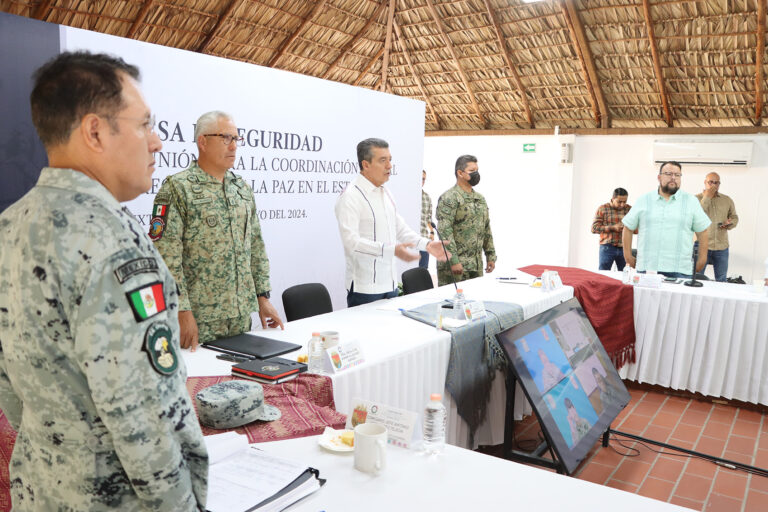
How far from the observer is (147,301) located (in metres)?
0.78

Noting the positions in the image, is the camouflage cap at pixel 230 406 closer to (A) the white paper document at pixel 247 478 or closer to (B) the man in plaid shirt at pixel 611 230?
(A) the white paper document at pixel 247 478

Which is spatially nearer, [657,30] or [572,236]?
A: [657,30]

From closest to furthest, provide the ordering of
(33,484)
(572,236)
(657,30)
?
1. (33,484)
2. (657,30)
3. (572,236)

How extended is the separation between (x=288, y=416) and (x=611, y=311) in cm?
292

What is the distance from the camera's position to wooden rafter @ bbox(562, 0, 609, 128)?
6891 millimetres

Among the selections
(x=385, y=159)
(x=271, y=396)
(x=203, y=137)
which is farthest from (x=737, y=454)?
(x=203, y=137)

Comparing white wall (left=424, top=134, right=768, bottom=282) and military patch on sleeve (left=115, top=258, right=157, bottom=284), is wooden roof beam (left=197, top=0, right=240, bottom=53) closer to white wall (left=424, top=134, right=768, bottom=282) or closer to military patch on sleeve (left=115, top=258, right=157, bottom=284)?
white wall (left=424, top=134, right=768, bottom=282)

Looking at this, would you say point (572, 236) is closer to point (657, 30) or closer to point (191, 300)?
point (657, 30)

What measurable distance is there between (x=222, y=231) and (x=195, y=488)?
1528mm

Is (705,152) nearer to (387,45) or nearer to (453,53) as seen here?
(453,53)

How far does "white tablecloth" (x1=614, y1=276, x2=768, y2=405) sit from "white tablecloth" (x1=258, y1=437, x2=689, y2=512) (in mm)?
2871

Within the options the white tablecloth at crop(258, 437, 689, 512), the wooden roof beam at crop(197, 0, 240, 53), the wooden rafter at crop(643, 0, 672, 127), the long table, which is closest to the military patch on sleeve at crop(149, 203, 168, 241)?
the long table

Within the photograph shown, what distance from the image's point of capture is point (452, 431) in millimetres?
2561

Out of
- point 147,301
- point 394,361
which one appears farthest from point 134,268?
point 394,361
